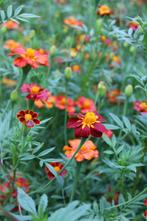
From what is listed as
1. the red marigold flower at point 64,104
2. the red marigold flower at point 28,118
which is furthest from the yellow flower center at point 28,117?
the red marigold flower at point 64,104

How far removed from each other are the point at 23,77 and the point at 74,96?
0.54 metres

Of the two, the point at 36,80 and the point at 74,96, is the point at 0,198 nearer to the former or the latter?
the point at 36,80

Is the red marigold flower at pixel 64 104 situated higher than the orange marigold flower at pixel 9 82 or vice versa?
the orange marigold flower at pixel 9 82

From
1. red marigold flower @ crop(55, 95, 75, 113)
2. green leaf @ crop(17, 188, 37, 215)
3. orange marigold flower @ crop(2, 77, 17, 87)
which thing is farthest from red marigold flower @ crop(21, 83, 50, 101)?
orange marigold flower @ crop(2, 77, 17, 87)

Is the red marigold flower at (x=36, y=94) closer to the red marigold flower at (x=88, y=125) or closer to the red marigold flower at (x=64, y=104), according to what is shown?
the red marigold flower at (x=88, y=125)

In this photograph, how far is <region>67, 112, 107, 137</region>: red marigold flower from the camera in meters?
0.90

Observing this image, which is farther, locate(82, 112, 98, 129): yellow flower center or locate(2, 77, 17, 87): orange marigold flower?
locate(2, 77, 17, 87): orange marigold flower

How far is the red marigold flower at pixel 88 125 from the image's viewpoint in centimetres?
90

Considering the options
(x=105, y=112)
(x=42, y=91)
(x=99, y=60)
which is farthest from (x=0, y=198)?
(x=99, y=60)

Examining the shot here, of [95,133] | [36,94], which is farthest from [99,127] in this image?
[36,94]

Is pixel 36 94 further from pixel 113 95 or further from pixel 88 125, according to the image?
pixel 113 95

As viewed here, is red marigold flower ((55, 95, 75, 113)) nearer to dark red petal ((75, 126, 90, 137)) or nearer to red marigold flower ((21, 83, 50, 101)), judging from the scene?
red marigold flower ((21, 83, 50, 101))

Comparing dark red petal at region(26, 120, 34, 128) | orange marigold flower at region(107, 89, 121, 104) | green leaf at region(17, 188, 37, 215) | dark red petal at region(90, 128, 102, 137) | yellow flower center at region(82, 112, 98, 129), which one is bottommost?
orange marigold flower at region(107, 89, 121, 104)

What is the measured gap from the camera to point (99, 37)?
157 centimetres
